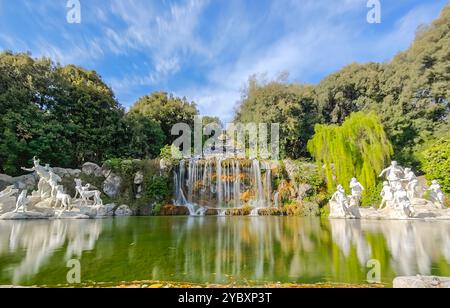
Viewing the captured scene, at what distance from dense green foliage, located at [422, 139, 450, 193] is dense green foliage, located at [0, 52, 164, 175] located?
1839 centimetres

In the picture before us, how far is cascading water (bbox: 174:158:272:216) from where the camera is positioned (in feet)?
54.8

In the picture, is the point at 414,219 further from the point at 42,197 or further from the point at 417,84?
the point at 42,197

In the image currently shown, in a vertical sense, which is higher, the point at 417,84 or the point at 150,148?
the point at 417,84

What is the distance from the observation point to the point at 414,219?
10680 mm

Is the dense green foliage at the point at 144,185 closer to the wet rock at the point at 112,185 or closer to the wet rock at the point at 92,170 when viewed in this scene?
the wet rock at the point at 112,185

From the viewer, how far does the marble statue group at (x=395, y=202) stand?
36.1 ft

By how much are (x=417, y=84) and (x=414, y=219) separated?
1229cm

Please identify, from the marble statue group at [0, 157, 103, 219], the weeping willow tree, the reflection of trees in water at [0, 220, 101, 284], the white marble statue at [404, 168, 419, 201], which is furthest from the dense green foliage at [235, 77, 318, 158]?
the reflection of trees in water at [0, 220, 101, 284]

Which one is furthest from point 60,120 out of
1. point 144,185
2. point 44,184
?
point 144,185

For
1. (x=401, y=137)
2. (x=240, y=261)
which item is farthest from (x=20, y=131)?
(x=401, y=137)

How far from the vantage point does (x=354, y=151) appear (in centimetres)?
1458

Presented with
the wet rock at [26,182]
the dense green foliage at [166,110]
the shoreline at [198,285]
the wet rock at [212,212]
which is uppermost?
the dense green foliage at [166,110]

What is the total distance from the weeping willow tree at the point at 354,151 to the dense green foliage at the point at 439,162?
2.50 m

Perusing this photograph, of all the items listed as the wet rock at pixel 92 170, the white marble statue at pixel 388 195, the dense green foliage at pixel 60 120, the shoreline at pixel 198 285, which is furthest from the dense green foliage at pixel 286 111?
the shoreline at pixel 198 285
